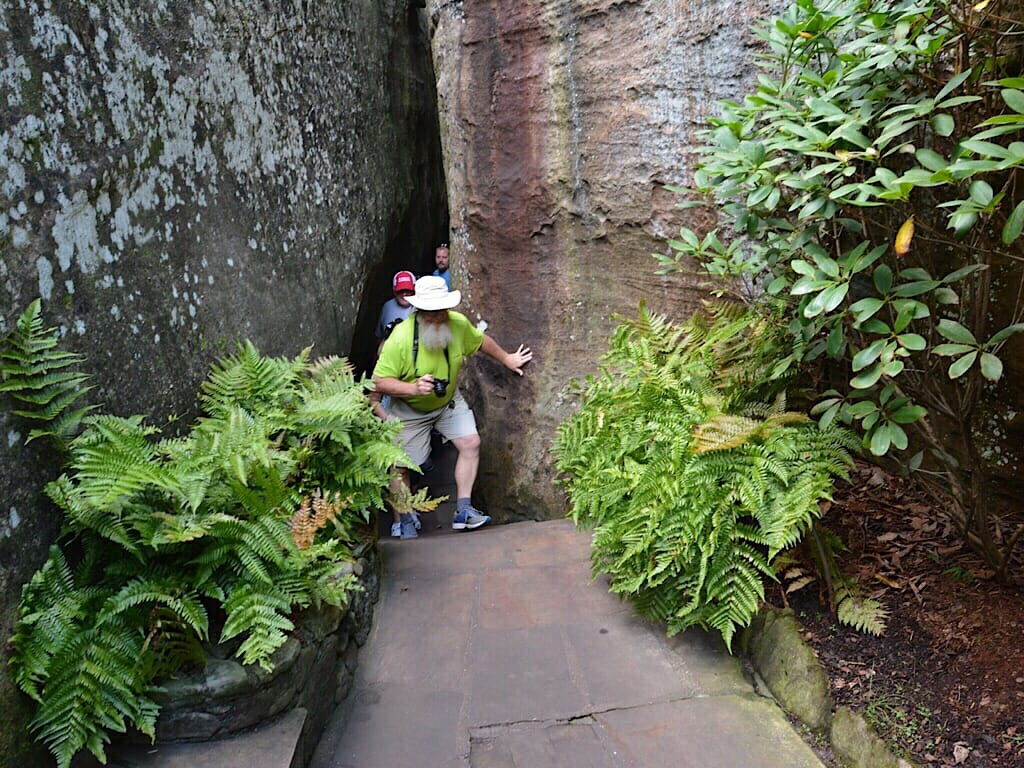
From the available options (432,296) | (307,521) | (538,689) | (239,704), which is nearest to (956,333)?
(538,689)

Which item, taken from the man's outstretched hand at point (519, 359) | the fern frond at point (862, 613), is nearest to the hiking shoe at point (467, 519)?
the man's outstretched hand at point (519, 359)

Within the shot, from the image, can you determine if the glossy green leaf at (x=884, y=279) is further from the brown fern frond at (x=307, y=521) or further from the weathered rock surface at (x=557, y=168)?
the weathered rock surface at (x=557, y=168)

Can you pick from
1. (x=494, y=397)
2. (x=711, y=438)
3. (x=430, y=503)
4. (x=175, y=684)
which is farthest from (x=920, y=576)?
(x=494, y=397)

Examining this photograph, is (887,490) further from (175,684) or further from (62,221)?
(62,221)

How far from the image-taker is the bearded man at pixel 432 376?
17.8 ft

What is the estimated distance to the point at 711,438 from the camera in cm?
329

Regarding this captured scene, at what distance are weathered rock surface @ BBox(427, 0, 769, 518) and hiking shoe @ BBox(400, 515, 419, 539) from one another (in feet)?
2.62

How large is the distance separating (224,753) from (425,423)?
3557mm

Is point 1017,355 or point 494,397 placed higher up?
point 1017,355

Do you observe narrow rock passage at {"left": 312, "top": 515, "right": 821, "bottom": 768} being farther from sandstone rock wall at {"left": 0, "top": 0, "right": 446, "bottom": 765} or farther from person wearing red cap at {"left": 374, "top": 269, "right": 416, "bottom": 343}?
person wearing red cap at {"left": 374, "top": 269, "right": 416, "bottom": 343}

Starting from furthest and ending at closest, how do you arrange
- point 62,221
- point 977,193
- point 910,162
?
point 910,162 → point 62,221 → point 977,193

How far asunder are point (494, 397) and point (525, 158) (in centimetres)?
200

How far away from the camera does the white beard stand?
17.8 feet

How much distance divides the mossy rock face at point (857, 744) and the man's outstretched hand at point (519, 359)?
13.1ft
